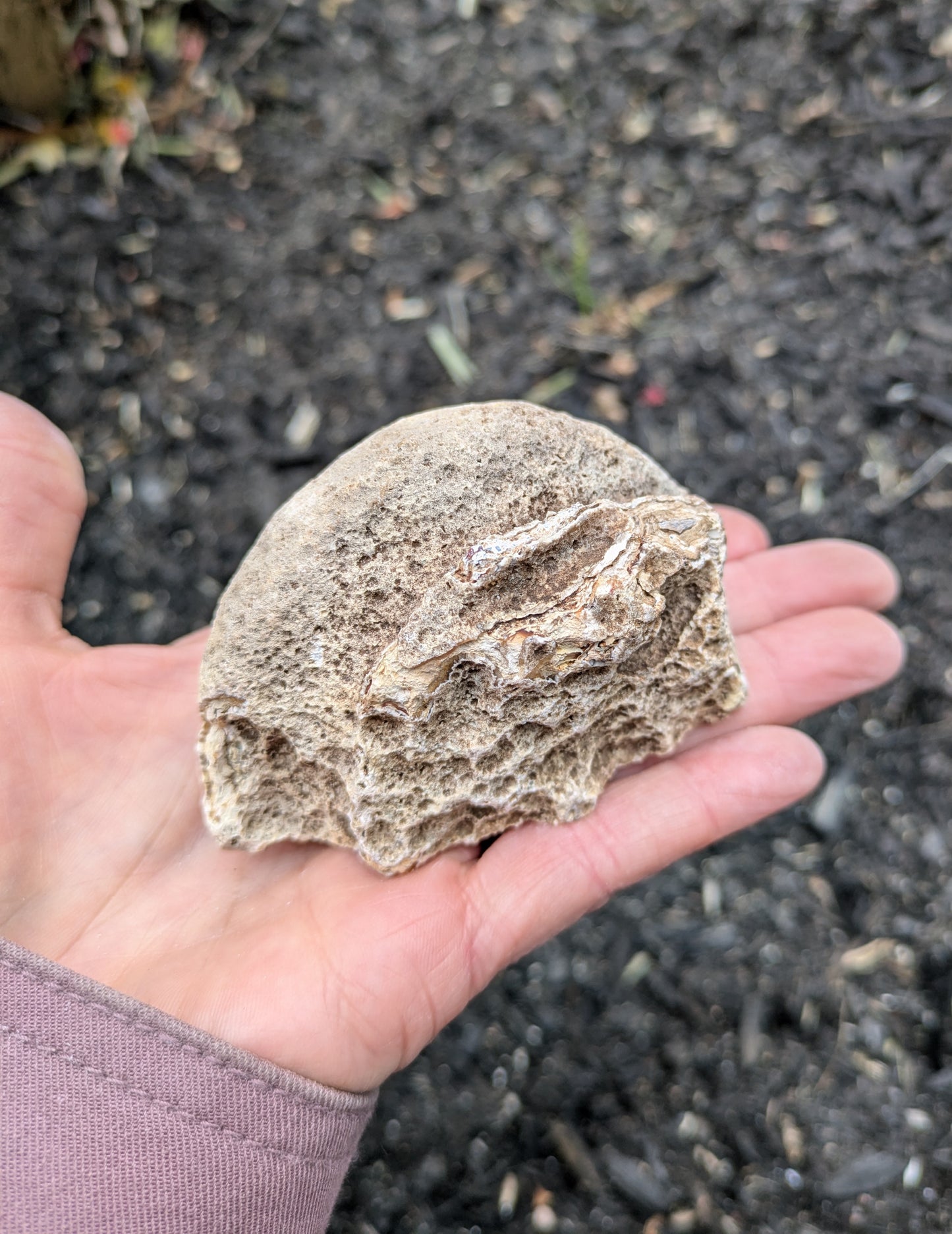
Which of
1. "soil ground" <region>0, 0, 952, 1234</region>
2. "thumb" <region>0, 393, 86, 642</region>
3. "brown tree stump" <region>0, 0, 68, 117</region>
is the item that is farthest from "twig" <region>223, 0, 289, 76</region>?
"thumb" <region>0, 393, 86, 642</region>

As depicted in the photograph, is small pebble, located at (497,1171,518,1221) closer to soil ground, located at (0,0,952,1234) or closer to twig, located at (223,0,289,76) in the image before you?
soil ground, located at (0,0,952,1234)

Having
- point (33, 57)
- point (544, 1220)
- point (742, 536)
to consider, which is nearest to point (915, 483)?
point (742, 536)

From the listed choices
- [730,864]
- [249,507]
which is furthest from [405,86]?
[730,864]

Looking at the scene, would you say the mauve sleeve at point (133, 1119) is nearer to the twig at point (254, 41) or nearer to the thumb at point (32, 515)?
the thumb at point (32, 515)

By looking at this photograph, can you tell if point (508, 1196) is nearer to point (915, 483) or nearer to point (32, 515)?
point (32, 515)

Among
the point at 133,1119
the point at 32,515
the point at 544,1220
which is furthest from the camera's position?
the point at 544,1220

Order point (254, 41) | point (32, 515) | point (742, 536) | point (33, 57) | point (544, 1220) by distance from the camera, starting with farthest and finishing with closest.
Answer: point (254, 41) < point (33, 57) < point (742, 536) < point (544, 1220) < point (32, 515)
